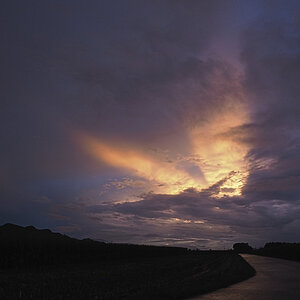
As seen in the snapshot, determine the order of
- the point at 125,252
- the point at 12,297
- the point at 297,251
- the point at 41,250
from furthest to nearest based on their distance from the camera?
the point at 297,251 < the point at 125,252 < the point at 41,250 < the point at 12,297

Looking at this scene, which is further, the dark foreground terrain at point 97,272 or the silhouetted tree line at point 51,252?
the silhouetted tree line at point 51,252

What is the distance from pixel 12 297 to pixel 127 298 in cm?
565

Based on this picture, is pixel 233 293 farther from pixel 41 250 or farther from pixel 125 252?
pixel 125 252

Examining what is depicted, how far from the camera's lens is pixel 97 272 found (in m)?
31.5

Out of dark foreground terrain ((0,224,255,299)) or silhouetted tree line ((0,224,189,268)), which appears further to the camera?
silhouetted tree line ((0,224,189,268))

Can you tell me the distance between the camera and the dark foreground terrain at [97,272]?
1841 centimetres

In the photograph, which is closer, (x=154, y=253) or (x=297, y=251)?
(x=297, y=251)

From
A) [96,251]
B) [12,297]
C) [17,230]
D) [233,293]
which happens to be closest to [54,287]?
[12,297]

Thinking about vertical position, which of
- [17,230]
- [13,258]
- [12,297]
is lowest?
[12,297]

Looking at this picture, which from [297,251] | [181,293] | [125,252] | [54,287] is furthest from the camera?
[297,251]

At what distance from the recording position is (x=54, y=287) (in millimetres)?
20281

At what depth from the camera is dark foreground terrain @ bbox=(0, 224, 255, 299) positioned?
1841 centimetres

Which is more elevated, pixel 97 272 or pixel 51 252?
pixel 51 252

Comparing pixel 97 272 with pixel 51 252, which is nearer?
pixel 97 272
